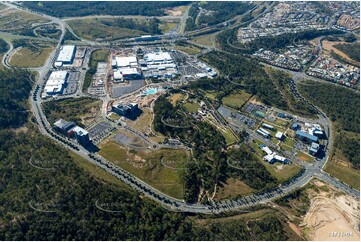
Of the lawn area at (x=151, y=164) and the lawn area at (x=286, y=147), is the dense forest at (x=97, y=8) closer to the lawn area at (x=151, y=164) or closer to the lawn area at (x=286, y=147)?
the lawn area at (x=151, y=164)

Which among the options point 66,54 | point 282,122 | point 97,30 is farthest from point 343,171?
point 97,30

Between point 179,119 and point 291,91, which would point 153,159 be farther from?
point 291,91

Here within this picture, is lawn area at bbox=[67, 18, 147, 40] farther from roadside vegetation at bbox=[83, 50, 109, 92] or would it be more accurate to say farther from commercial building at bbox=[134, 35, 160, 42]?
roadside vegetation at bbox=[83, 50, 109, 92]

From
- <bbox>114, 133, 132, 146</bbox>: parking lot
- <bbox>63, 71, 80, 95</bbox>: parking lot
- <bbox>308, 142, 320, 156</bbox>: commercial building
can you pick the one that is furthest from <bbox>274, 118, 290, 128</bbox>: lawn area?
<bbox>63, 71, 80, 95</bbox>: parking lot

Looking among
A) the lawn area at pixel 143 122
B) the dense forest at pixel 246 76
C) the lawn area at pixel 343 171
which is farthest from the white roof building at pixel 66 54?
the lawn area at pixel 343 171

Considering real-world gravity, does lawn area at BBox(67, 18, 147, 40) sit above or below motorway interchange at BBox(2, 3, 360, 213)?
above
